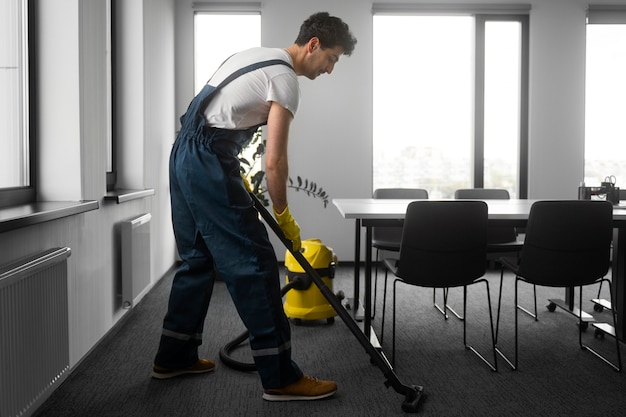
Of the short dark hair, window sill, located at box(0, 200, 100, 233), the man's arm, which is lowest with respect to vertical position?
window sill, located at box(0, 200, 100, 233)

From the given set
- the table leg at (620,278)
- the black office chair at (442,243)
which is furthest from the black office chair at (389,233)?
the table leg at (620,278)

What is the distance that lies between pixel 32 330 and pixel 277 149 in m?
0.93

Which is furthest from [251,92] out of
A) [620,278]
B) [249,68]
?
[620,278]

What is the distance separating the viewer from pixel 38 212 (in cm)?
191

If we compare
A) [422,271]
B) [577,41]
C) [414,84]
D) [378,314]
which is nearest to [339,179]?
[414,84]

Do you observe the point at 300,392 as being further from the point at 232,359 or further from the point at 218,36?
the point at 218,36

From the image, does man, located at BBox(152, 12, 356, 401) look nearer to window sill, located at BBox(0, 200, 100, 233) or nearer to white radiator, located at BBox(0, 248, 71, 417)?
window sill, located at BBox(0, 200, 100, 233)

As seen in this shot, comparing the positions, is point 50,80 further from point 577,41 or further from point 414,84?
point 577,41

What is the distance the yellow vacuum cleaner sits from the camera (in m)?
3.14

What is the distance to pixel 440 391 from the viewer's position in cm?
226

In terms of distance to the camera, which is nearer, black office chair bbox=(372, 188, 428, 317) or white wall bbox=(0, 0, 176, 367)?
white wall bbox=(0, 0, 176, 367)

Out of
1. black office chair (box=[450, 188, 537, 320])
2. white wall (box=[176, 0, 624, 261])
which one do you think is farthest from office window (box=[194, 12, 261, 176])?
black office chair (box=[450, 188, 537, 320])

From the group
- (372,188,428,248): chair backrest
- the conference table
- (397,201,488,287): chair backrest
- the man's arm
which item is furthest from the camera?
(372,188,428,248): chair backrest

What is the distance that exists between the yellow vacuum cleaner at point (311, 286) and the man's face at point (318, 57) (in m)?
1.18
